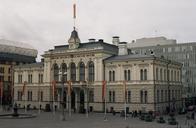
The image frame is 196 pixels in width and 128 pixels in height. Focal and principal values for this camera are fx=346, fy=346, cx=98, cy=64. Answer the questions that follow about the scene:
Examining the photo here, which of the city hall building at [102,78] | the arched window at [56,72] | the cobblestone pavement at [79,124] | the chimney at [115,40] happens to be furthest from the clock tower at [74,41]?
the cobblestone pavement at [79,124]

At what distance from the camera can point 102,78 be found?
91312 millimetres

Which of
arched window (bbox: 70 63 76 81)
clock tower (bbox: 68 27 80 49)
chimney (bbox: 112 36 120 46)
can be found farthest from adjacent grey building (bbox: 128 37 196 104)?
arched window (bbox: 70 63 76 81)

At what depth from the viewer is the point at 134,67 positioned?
86.6m

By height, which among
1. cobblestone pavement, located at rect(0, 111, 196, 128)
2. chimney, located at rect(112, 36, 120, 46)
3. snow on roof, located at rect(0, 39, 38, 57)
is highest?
snow on roof, located at rect(0, 39, 38, 57)

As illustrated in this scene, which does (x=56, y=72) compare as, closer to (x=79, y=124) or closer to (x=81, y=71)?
(x=81, y=71)

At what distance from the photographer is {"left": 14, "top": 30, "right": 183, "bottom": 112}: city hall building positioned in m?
84.9

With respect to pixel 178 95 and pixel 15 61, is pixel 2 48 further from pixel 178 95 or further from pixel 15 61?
pixel 178 95

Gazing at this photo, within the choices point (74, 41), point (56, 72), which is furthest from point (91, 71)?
point (56, 72)

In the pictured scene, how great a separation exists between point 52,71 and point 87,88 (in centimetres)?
1430

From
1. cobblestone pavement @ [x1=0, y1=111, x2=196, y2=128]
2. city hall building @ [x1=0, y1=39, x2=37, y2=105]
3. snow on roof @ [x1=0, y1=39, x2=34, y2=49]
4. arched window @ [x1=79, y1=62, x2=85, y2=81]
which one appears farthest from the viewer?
snow on roof @ [x1=0, y1=39, x2=34, y2=49]

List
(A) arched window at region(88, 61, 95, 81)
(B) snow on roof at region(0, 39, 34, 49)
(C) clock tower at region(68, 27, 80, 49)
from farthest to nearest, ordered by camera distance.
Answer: (B) snow on roof at region(0, 39, 34, 49) < (C) clock tower at region(68, 27, 80, 49) < (A) arched window at region(88, 61, 95, 81)

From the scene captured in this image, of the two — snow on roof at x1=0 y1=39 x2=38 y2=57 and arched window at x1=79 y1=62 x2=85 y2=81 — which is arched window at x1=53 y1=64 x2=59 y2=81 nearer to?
arched window at x1=79 y1=62 x2=85 y2=81

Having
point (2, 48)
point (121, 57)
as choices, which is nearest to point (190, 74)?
point (121, 57)

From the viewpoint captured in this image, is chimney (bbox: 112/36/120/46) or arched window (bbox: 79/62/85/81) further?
chimney (bbox: 112/36/120/46)
